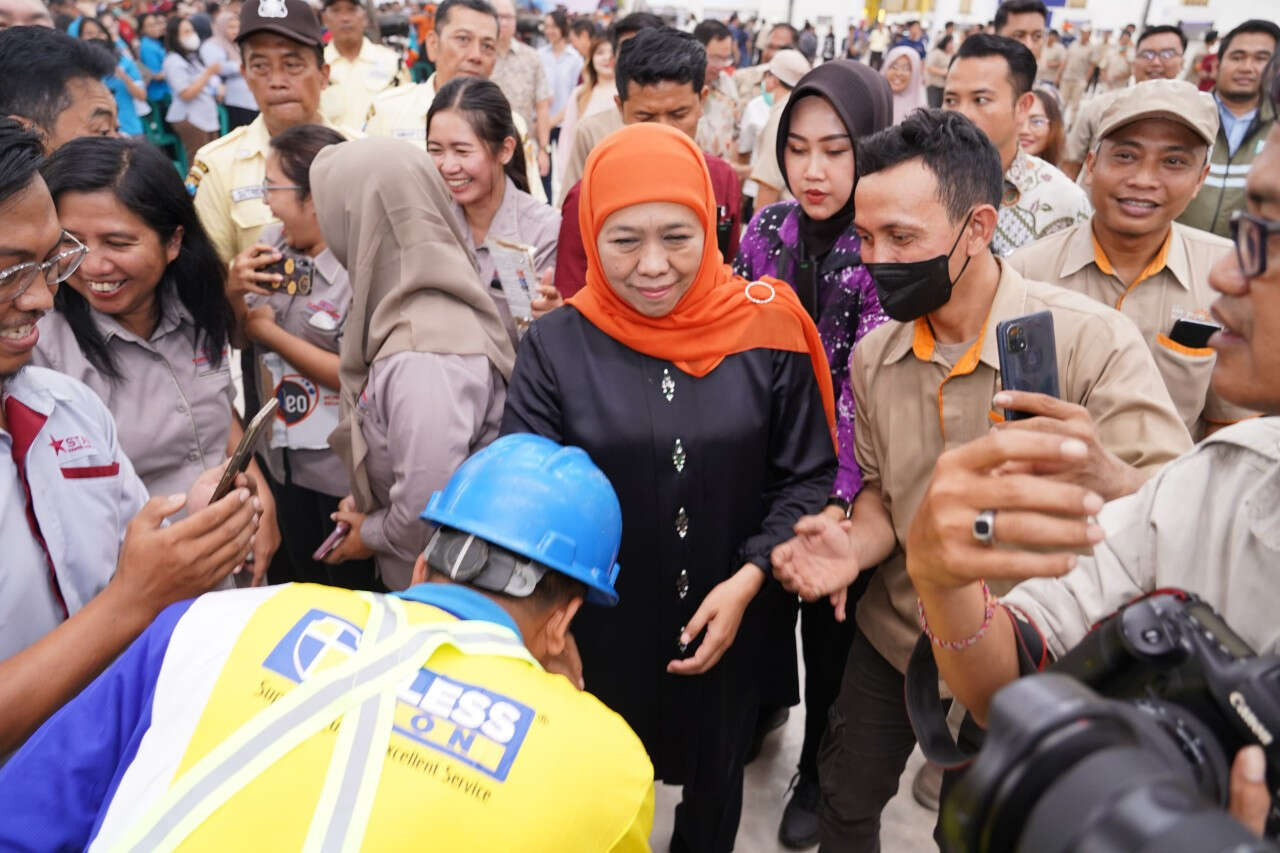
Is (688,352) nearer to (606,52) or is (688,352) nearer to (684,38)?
(684,38)

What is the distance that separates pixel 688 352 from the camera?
75.5 inches

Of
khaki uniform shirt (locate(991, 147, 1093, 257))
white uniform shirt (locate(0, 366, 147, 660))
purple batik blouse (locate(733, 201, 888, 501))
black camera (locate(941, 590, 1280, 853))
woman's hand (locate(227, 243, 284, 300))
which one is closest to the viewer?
black camera (locate(941, 590, 1280, 853))

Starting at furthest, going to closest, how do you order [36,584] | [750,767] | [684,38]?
[684,38]
[750,767]
[36,584]

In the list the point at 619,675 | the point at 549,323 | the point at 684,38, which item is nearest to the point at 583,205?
the point at 549,323

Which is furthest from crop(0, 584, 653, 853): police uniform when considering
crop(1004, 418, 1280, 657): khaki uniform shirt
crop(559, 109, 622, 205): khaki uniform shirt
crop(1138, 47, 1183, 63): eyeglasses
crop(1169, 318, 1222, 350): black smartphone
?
crop(1138, 47, 1183, 63): eyeglasses

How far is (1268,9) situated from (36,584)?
25.0 m

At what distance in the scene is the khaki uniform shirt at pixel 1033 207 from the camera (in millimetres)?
3012

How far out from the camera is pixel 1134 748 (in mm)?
624

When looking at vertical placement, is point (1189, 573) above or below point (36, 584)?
above

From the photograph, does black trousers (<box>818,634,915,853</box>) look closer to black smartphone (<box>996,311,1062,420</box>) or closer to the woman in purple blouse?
the woman in purple blouse

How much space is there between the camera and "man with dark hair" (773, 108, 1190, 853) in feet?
5.56

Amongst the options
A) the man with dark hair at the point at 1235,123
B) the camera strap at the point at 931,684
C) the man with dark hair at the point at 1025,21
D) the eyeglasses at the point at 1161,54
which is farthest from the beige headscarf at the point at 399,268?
the eyeglasses at the point at 1161,54

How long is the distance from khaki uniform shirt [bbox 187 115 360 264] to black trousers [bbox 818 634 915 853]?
2.61 metres

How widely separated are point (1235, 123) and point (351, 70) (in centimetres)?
470
